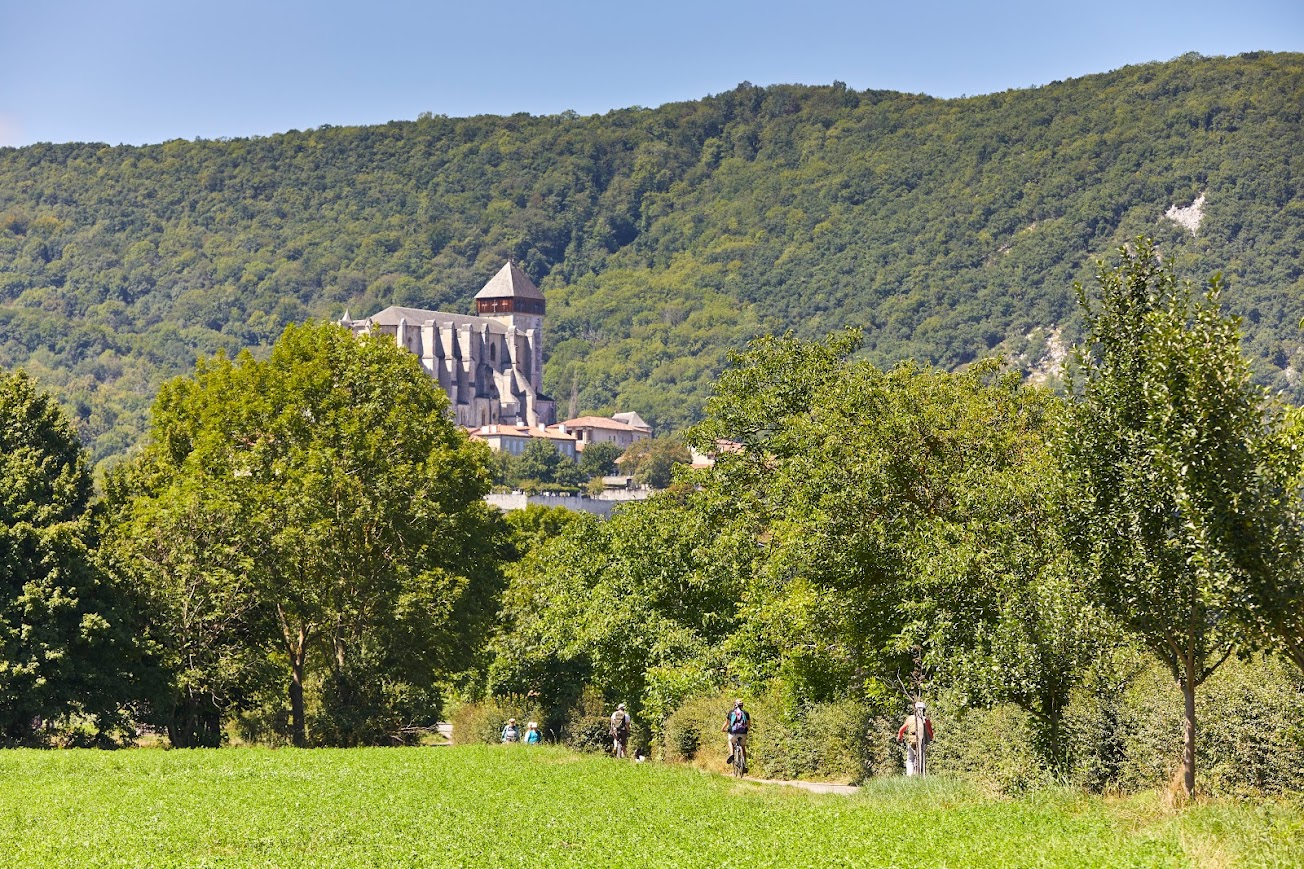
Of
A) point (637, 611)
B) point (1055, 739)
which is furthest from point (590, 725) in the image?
point (1055, 739)

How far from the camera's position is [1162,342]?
736 inches

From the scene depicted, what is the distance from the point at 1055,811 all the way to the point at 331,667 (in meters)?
30.3

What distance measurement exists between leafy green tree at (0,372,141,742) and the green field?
8.85 meters

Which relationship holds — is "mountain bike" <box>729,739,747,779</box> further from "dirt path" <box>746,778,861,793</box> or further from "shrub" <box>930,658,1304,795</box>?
"shrub" <box>930,658,1304,795</box>

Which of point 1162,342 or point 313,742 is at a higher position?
point 1162,342

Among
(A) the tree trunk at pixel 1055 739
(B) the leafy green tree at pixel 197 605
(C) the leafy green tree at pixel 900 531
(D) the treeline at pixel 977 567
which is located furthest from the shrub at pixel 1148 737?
(B) the leafy green tree at pixel 197 605

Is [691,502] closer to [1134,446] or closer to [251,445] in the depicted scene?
[251,445]

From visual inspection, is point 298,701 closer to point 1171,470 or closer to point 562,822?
point 562,822

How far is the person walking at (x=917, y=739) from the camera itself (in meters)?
27.3

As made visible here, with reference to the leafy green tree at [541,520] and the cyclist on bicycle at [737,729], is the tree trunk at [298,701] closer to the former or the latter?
the cyclist on bicycle at [737,729]

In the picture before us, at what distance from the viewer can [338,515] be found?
44.4 metres

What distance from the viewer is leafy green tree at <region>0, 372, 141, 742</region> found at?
37469mm

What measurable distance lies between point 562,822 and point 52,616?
20.0m

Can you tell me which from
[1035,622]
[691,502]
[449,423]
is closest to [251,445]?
[449,423]
